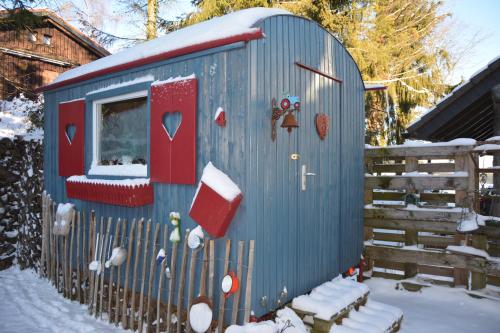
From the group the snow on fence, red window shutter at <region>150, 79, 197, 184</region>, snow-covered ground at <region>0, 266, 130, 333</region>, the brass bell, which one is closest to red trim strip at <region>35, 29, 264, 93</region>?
red window shutter at <region>150, 79, 197, 184</region>

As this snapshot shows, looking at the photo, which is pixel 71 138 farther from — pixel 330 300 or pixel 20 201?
pixel 330 300

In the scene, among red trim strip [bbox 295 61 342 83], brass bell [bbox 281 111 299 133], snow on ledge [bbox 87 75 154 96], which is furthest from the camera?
snow on ledge [bbox 87 75 154 96]

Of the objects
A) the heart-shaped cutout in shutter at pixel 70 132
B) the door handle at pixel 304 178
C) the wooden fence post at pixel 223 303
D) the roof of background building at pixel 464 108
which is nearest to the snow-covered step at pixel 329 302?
the wooden fence post at pixel 223 303

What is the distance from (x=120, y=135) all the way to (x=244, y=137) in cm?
234

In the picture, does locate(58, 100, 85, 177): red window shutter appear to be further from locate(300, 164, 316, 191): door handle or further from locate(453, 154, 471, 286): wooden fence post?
locate(453, 154, 471, 286): wooden fence post

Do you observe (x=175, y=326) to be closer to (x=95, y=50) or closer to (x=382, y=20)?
(x=382, y=20)

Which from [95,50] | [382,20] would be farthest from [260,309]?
[95,50]

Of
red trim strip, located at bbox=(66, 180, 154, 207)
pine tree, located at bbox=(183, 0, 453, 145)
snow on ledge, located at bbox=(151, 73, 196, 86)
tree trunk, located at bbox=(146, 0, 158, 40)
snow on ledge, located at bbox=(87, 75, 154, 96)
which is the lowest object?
red trim strip, located at bbox=(66, 180, 154, 207)

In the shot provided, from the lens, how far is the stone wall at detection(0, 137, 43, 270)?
690 cm

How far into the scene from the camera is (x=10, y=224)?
7.23 m

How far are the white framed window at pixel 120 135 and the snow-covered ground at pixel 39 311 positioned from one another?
6.53 ft

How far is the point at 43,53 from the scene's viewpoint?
1588 cm

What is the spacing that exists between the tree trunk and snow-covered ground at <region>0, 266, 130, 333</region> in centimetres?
1031

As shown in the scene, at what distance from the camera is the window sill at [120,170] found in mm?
4555
